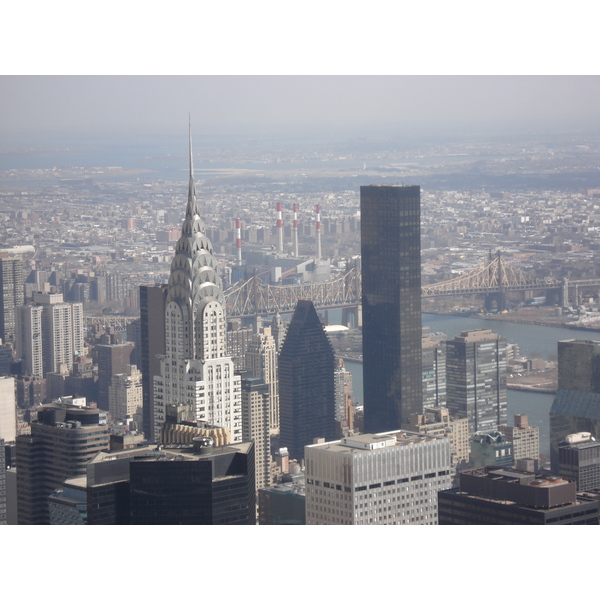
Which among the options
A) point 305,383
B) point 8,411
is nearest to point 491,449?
point 305,383

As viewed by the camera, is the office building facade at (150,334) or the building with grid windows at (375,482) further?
the office building facade at (150,334)

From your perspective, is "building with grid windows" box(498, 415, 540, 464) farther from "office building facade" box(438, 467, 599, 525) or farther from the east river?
"office building facade" box(438, 467, 599, 525)

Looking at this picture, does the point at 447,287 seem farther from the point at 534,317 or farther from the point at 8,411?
the point at 8,411

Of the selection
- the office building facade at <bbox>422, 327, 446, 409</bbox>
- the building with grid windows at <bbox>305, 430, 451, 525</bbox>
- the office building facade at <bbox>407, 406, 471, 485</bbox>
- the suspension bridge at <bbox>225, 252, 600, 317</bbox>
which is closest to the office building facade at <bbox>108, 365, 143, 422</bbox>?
the suspension bridge at <bbox>225, 252, 600, 317</bbox>

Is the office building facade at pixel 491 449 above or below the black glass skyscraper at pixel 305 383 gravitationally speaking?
below

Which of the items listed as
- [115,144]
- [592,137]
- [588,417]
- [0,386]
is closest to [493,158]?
[592,137]

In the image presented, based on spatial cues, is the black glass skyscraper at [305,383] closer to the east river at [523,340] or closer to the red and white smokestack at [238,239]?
the east river at [523,340]

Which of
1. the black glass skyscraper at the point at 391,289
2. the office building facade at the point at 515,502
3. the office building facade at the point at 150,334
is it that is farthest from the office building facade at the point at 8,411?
the office building facade at the point at 515,502
